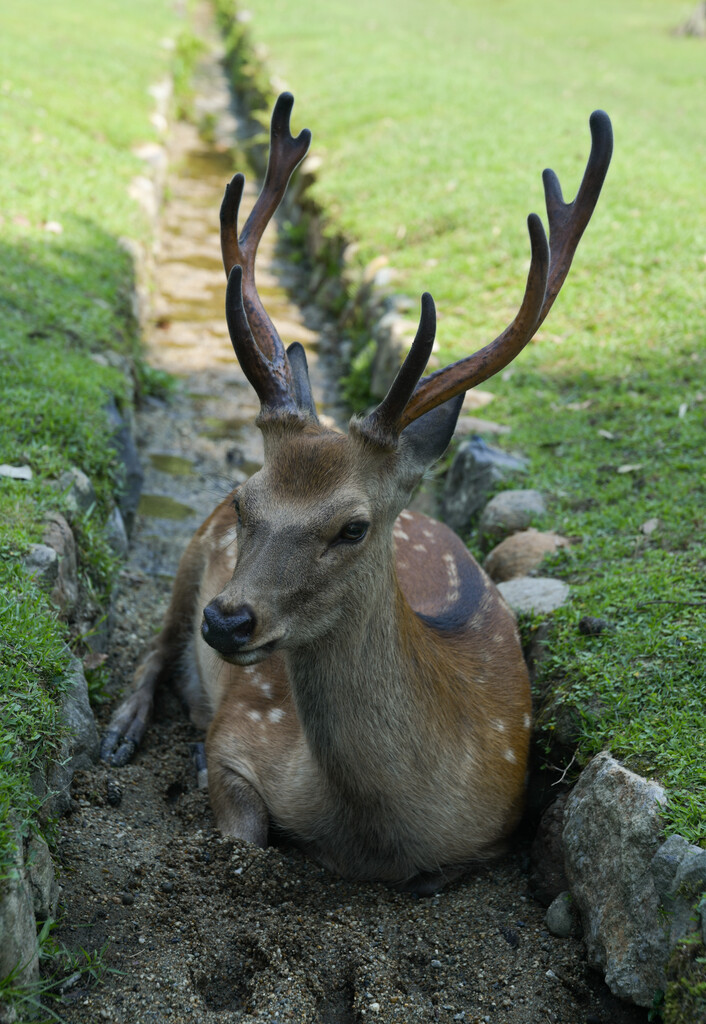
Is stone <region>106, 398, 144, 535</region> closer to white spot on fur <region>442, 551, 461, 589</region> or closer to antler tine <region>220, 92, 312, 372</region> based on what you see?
white spot on fur <region>442, 551, 461, 589</region>

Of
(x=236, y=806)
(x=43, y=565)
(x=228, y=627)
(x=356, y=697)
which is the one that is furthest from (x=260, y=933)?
(x=43, y=565)

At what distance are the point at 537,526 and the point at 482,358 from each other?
6.17ft

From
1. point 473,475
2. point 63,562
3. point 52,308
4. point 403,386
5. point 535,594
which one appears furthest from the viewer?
point 52,308

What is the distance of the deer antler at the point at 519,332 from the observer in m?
2.78

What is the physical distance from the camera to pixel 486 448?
5250 millimetres

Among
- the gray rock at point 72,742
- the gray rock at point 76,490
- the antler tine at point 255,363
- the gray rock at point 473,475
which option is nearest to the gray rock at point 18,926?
the gray rock at point 72,742

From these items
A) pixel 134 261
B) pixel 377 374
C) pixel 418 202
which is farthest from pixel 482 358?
pixel 418 202

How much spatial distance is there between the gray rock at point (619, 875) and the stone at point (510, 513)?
187 centimetres

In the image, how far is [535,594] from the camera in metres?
4.07

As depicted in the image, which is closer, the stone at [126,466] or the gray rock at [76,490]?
the gray rock at [76,490]

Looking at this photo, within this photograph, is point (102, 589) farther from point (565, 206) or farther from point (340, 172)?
point (340, 172)

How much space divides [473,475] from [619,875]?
9.19ft

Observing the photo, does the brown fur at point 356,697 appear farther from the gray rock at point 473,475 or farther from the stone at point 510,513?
the gray rock at point 473,475

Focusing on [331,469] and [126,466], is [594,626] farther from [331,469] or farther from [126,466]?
[126,466]
